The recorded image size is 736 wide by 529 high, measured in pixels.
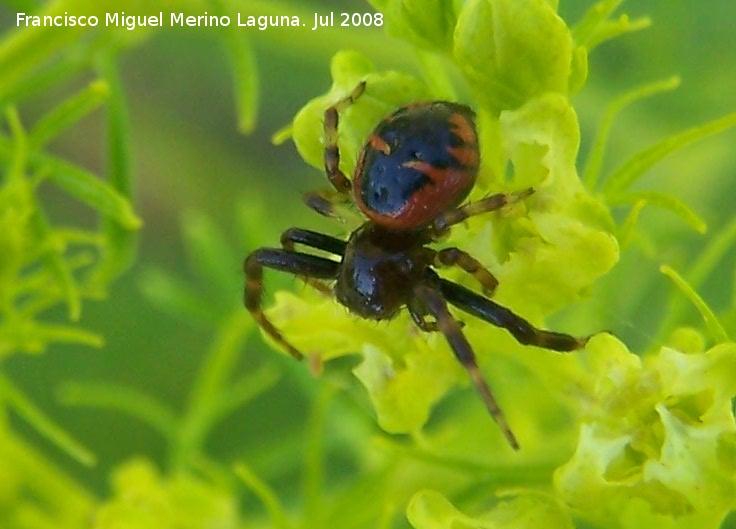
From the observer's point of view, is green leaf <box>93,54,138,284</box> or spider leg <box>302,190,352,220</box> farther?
green leaf <box>93,54,138,284</box>

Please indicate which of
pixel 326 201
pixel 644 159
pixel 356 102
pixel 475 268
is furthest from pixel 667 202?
pixel 326 201

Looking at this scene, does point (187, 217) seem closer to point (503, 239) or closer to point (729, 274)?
point (729, 274)

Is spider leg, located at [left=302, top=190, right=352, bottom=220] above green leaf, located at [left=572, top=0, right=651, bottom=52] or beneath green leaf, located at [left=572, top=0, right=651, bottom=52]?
beneath

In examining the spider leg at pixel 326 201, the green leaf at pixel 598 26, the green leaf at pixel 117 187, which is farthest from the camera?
the green leaf at pixel 117 187

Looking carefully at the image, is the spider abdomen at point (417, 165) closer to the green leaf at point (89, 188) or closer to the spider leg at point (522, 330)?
the spider leg at point (522, 330)

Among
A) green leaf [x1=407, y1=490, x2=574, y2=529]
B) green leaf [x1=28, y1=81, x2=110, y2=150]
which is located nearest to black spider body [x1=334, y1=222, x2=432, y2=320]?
green leaf [x1=407, y1=490, x2=574, y2=529]

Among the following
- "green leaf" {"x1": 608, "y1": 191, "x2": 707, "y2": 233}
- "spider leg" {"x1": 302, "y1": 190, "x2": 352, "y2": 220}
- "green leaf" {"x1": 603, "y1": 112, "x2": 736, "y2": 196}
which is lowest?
"spider leg" {"x1": 302, "y1": 190, "x2": 352, "y2": 220}

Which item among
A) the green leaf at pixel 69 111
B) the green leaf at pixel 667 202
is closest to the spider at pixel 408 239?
the green leaf at pixel 667 202

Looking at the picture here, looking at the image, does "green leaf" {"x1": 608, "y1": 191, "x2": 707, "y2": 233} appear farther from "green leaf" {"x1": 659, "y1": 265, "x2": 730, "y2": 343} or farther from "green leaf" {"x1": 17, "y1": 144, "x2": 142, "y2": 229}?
"green leaf" {"x1": 17, "y1": 144, "x2": 142, "y2": 229}
